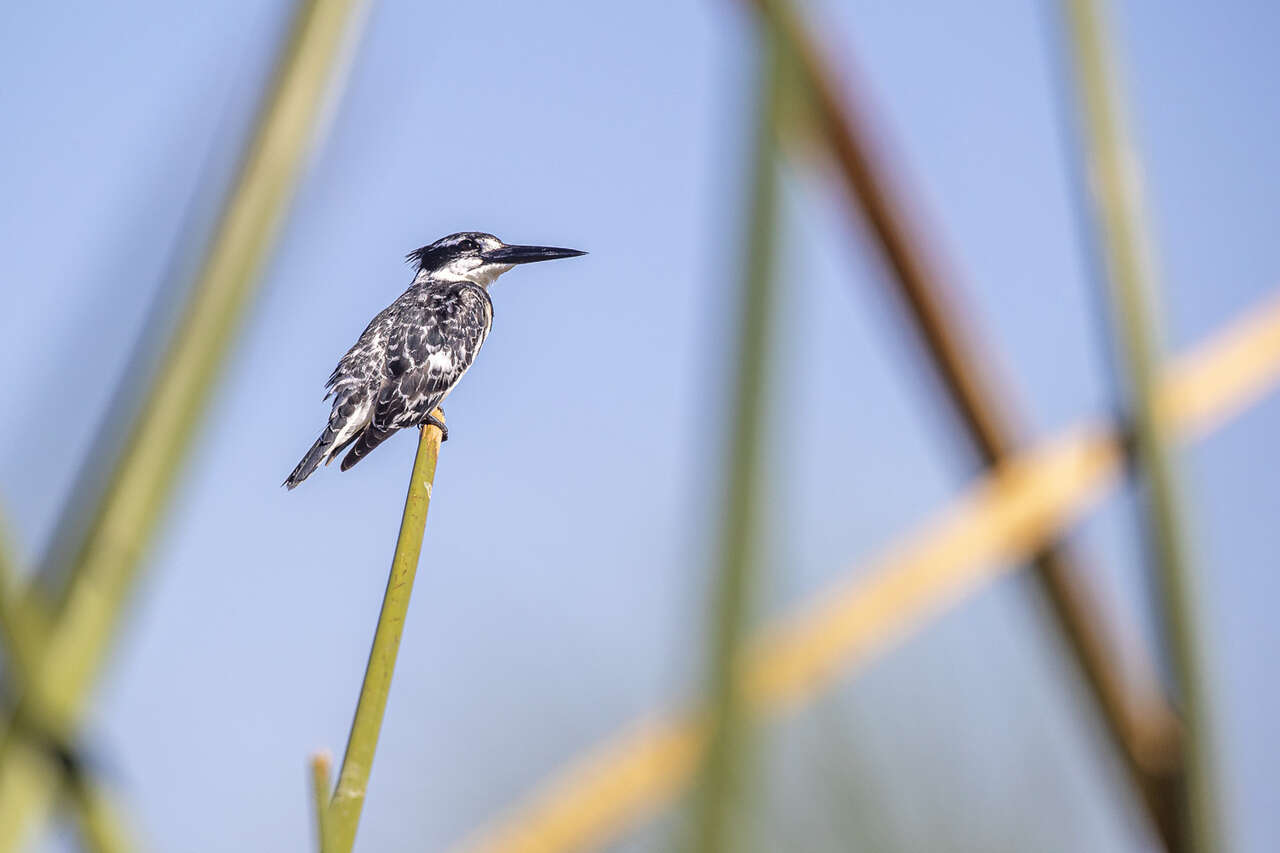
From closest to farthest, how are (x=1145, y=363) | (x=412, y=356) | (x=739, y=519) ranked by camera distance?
(x=739, y=519)
(x=1145, y=363)
(x=412, y=356)

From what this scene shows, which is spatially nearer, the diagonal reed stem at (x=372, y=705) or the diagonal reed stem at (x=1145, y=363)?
the diagonal reed stem at (x=1145, y=363)

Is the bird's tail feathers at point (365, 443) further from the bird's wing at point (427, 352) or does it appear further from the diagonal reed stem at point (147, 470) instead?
the diagonal reed stem at point (147, 470)

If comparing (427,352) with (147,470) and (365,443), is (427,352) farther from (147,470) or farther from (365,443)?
(147,470)

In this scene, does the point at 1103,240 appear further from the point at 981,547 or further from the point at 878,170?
the point at 981,547

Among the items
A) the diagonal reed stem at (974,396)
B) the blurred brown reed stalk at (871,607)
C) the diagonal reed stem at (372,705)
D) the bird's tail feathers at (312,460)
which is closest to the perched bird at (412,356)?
the bird's tail feathers at (312,460)

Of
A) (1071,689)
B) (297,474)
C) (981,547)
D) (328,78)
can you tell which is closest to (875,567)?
(981,547)

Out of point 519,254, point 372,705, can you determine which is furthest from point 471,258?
point 372,705

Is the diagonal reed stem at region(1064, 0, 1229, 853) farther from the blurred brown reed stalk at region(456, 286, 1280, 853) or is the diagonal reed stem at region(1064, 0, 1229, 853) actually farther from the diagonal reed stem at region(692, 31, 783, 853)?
the diagonal reed stem at region(692, 31, 783, 853)

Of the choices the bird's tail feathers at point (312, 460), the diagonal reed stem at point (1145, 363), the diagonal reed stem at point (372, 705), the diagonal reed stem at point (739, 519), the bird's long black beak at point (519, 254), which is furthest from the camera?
the bird's long black beak at point (519, 254)
